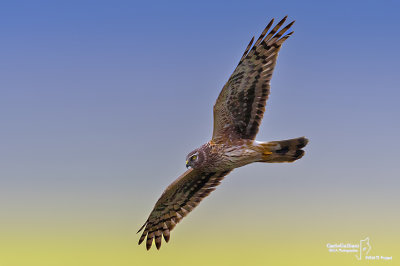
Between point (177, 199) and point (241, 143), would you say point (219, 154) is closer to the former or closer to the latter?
point (241, 143)

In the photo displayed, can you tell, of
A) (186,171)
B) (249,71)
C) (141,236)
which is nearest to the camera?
(249,71)

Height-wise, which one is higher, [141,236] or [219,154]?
[219,154]

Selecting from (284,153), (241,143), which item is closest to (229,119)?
(241,143)

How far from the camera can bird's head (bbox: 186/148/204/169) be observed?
11.3 meters

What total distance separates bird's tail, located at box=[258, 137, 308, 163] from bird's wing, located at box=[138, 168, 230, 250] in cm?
150

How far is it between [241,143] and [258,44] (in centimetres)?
192

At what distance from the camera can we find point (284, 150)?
36.4 ft

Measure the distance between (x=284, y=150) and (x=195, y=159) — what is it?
172 centimetres

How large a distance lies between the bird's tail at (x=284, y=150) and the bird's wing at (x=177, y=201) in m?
1.50

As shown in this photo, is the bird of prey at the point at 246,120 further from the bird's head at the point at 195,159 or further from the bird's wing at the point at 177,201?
the bird's wing at the point at 177,201

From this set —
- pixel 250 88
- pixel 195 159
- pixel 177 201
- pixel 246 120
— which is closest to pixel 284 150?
pixel 246 120

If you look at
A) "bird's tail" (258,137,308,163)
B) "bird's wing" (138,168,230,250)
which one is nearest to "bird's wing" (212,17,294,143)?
"bird's tail" (258,137,308,163)

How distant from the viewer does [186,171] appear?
1229 cm

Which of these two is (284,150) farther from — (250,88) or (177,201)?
(177,201)
